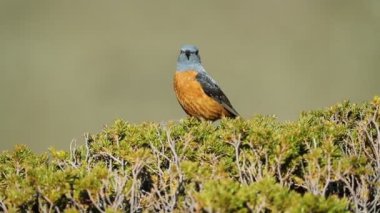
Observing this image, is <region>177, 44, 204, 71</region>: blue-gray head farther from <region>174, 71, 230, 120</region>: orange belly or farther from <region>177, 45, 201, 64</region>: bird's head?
<region>174, 71, 230, 120</region>: orange belly

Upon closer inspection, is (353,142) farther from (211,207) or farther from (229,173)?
(211,207)

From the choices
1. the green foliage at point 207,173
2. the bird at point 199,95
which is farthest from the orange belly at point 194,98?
the green foliage at point 207,173

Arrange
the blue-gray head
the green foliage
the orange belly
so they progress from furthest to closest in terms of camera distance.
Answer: the blue-gray head
the orange belly
the green foliage

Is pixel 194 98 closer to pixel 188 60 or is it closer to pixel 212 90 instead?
pixel 212 90

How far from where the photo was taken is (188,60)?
612 centimetres

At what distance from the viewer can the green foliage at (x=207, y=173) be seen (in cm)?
225

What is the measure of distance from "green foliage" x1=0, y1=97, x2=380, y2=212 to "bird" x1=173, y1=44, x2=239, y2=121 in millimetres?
2016

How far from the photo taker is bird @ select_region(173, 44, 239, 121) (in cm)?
578

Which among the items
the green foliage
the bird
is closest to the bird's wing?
the bird

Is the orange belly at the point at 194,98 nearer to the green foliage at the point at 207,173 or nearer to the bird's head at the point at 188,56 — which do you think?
the bird's head at the point at 188,56

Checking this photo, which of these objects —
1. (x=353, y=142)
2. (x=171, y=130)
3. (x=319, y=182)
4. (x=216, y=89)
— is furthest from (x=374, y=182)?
(x=216, y=89)

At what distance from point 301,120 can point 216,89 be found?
2082mm

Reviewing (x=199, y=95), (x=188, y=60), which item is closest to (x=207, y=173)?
(x=199, y=95)

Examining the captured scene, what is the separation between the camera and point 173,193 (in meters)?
2.57
